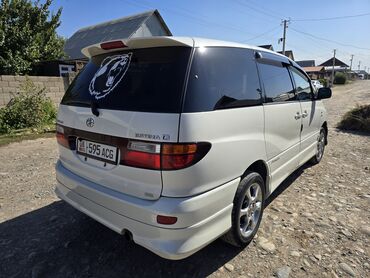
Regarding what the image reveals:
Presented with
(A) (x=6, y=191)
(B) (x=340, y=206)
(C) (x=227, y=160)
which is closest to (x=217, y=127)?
(C) (x=227, y=160)

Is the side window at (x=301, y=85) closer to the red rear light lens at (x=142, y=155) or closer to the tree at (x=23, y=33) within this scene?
the red rear light lens at (x=142, y=155)

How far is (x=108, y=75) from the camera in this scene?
2.52 meters

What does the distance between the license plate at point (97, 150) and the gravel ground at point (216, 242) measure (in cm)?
97

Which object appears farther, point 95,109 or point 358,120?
point 358,120

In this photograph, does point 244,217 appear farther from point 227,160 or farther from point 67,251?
point 67,251

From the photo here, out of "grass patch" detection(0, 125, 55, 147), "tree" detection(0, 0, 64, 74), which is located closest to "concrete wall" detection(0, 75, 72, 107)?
"grass patch" detection(0, 125, 55, 147)

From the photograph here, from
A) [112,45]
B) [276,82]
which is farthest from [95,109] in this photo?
[276,82]

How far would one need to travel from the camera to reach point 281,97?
3.37 meters

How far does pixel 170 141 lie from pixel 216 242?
143 centimetres

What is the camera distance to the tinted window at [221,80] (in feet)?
7.00

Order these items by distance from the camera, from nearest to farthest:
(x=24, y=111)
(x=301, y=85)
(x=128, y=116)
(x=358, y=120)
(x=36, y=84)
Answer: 1. (x=128, y=116)
2. (x=301, y=85)
3. (x=24, y=111)
4. (x=358, y=120)
5. (x=36, y=84)

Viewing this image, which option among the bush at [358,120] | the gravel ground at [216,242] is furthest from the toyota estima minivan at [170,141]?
the bush at [358,120]

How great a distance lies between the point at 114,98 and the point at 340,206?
3.16m

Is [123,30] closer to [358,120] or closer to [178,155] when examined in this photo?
[358,120]
